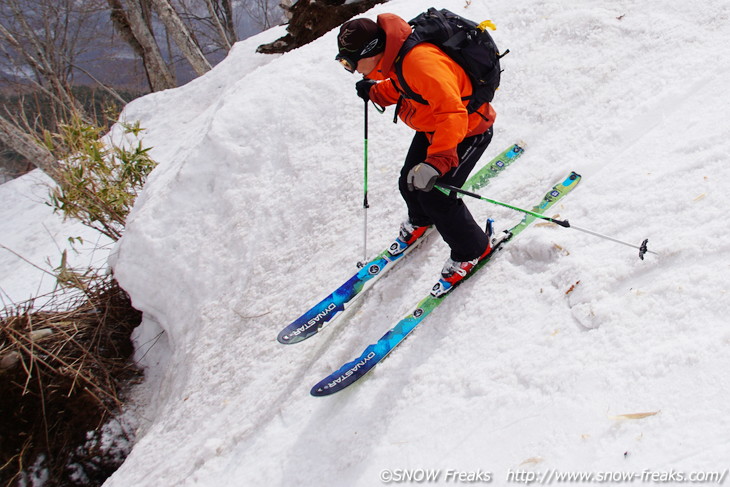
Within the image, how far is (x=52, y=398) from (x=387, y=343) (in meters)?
3.63

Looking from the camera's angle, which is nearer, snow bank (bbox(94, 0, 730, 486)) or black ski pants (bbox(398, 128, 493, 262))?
snow bank (bbox(94, 0, 730, 486))

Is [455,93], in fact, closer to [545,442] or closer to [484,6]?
[545,442]

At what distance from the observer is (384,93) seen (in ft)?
10.6

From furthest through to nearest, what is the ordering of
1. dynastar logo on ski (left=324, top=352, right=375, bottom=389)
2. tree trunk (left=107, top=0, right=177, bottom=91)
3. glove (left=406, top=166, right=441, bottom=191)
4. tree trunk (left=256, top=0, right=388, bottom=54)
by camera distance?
tree trunk (left=107, top=0, right=177, bottom=91) < tree trunk (left=256, top=0, right=388, bottom=54) < dynastar logo on ski (left=324, top=352, right=375, bottom=389) < glove (left=406, top=166, right=441, bottom=191)

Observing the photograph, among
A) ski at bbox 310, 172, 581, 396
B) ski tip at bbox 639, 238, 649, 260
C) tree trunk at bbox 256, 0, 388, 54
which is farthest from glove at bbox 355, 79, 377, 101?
tree trunk at bbox 256, 0, 388, 54

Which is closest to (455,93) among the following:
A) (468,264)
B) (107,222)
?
(468,264)

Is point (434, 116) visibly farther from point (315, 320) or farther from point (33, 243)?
point (33, 243)

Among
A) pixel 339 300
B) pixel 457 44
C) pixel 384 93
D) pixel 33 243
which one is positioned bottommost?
pixel 339 300

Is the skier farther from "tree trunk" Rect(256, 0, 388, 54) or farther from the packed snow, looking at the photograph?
"tree trunk" Rect(256, 0, 388, 54)

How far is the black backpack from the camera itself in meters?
2.49

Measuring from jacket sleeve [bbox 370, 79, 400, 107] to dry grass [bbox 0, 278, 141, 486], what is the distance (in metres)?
3.65

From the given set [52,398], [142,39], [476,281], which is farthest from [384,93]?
[142,39]

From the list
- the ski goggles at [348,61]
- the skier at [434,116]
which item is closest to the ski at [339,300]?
the skier at [434,116]

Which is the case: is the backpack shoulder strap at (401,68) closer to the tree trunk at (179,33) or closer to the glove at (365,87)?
the glove at (365,87)
